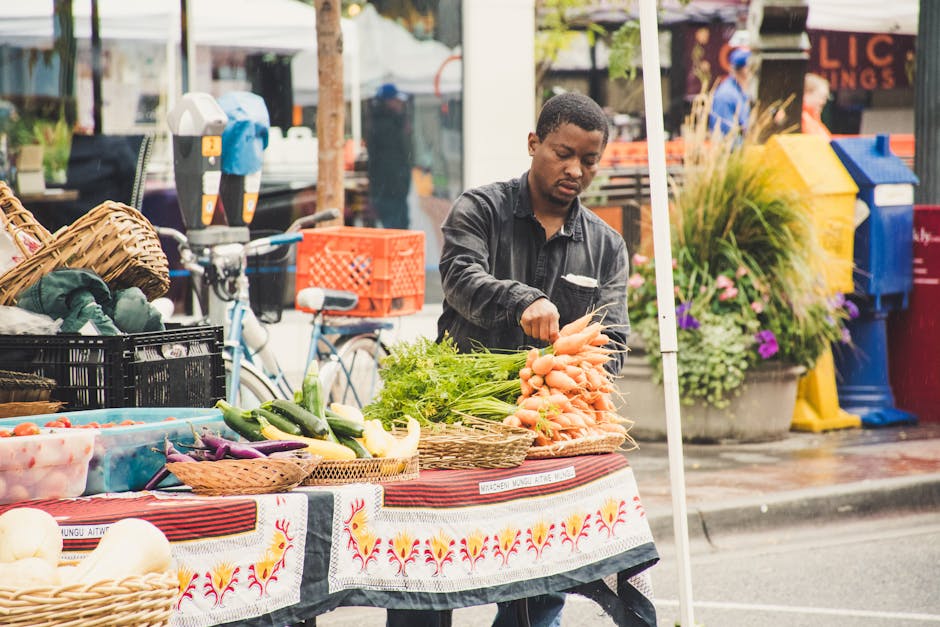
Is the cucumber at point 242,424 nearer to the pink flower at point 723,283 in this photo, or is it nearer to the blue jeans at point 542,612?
the blue jeans at point 542,612

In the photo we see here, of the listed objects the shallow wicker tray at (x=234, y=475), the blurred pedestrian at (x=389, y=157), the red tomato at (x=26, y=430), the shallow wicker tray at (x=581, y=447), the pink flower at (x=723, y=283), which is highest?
the blurred pedestrian at (x=389, y=157)

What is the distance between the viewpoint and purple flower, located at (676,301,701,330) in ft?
31.4

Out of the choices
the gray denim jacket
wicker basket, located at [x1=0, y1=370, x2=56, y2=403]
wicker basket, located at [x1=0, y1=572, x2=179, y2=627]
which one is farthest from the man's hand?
wicker basket, located at [x1=0, y1=572, x2=179, y2=627]

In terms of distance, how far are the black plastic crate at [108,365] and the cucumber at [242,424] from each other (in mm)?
276

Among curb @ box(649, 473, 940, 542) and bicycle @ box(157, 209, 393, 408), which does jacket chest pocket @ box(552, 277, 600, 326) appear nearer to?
bicycle @ box(157, 209, 393, 408)

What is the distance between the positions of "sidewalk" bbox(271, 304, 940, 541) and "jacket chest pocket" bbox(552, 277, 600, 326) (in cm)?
259

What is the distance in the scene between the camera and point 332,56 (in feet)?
33.4

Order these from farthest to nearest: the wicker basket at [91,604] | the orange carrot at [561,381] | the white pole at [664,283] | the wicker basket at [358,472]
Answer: the orange carrot at [561,381], the white pole at [664,283], the wicker basket at [358,472], the wicker basket at [91,604]

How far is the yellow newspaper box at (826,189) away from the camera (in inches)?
391

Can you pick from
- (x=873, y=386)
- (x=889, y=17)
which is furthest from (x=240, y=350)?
(x=889, y=17)

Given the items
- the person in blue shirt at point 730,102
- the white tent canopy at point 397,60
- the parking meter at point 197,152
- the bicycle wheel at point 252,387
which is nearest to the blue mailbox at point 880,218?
the person in blue shirt at point 730,102

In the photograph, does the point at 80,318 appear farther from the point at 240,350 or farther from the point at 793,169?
the point at 793,169

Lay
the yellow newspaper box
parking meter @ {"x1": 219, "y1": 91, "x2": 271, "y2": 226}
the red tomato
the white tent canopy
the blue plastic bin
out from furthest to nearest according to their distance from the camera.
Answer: the white tent canopy < the yellow newspaper box < parking meter @ {"x1": 219, "y1": 91, "x2": 271, "y2": 226} < the blue plastic bin < the red tomato

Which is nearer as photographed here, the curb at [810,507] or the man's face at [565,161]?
the man's face at [565,161]
